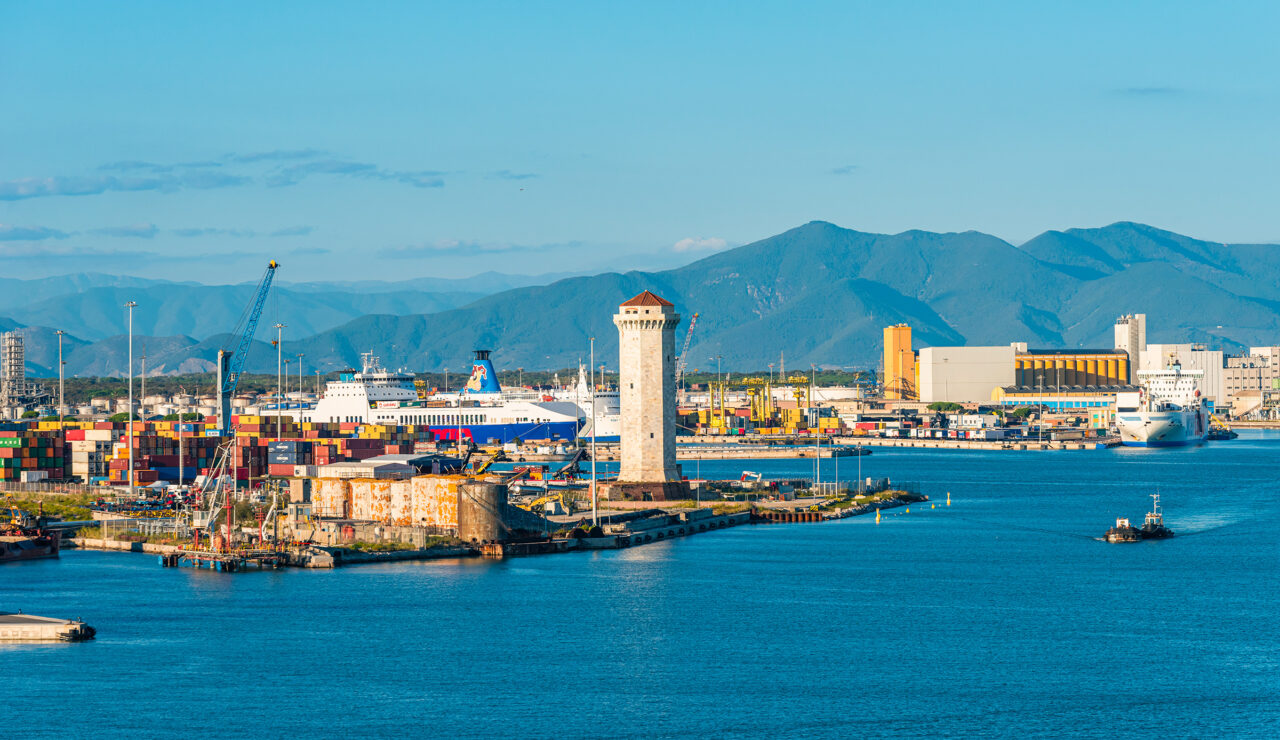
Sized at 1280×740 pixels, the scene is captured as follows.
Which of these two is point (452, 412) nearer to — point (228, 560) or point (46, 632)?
point (228, 560)

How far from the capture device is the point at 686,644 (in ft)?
138

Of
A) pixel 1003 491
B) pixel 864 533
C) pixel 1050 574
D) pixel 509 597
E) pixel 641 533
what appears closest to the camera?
pixel 509 597

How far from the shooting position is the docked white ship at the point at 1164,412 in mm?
162250

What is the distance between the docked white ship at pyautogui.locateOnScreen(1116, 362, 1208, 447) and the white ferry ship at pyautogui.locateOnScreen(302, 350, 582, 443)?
5688cm

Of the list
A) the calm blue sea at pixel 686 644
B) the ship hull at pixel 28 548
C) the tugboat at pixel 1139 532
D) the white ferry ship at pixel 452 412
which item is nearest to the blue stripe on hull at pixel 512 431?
the white ferry ship at pixel 452 412

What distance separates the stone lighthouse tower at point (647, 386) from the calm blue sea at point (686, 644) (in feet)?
26.3

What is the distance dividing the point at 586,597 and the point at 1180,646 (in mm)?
17221

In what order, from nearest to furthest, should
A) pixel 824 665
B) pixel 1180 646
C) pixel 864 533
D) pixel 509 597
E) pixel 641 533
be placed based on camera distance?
1. pixel 824 665
2. pixel 1180 646
3. pixel 509 597
4. pixel 641 533
5. pixel 864 533

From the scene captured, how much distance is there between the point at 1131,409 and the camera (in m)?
166

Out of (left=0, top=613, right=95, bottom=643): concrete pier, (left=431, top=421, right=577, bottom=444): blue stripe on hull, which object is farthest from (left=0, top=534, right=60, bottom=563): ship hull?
(left=431, top=421, right=577, bottom=444): blue stripe on hull

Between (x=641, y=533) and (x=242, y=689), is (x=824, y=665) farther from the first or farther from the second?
(x=641, y=533)

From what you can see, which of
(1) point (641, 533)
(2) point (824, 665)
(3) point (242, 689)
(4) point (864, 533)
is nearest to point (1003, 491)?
(4) point (864, 533)

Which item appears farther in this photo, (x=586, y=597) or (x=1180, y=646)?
(x=586, y=597)

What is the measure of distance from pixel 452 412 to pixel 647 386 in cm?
7823
